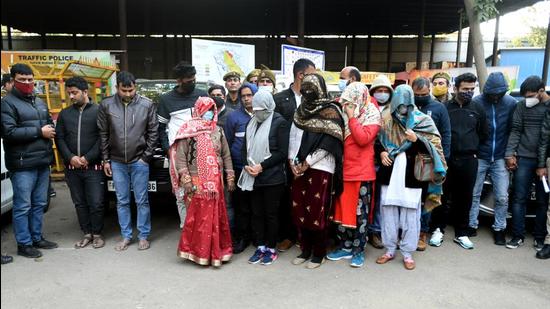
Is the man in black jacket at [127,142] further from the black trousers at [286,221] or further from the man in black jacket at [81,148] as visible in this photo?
the black trousers at [286,221]

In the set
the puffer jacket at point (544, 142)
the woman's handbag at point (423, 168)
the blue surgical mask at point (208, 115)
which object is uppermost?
the blue surgical mask at point (208, 115)

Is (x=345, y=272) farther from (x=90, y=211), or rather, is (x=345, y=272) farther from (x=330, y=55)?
(x=330, y=55)

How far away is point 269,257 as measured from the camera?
394cm

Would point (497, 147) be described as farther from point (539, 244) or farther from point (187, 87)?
point (187, 87)

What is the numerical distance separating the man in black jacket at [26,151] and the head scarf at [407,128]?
3293 mm

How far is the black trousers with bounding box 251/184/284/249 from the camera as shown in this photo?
3.91 meters

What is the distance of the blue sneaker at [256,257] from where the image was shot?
155 inches

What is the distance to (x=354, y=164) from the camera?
372 centimetres

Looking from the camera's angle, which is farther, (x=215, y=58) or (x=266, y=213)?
(x=215, y=58)

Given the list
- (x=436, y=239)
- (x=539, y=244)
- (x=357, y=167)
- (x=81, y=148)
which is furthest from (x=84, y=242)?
(x=539, y=244)

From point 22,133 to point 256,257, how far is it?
251 centimetres

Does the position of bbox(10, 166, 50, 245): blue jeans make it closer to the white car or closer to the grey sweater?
the white car

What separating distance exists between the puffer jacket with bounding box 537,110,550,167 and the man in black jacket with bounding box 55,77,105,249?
177 inches

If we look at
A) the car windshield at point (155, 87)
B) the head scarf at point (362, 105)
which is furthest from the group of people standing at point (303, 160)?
the car windshield at point (155, 87)
